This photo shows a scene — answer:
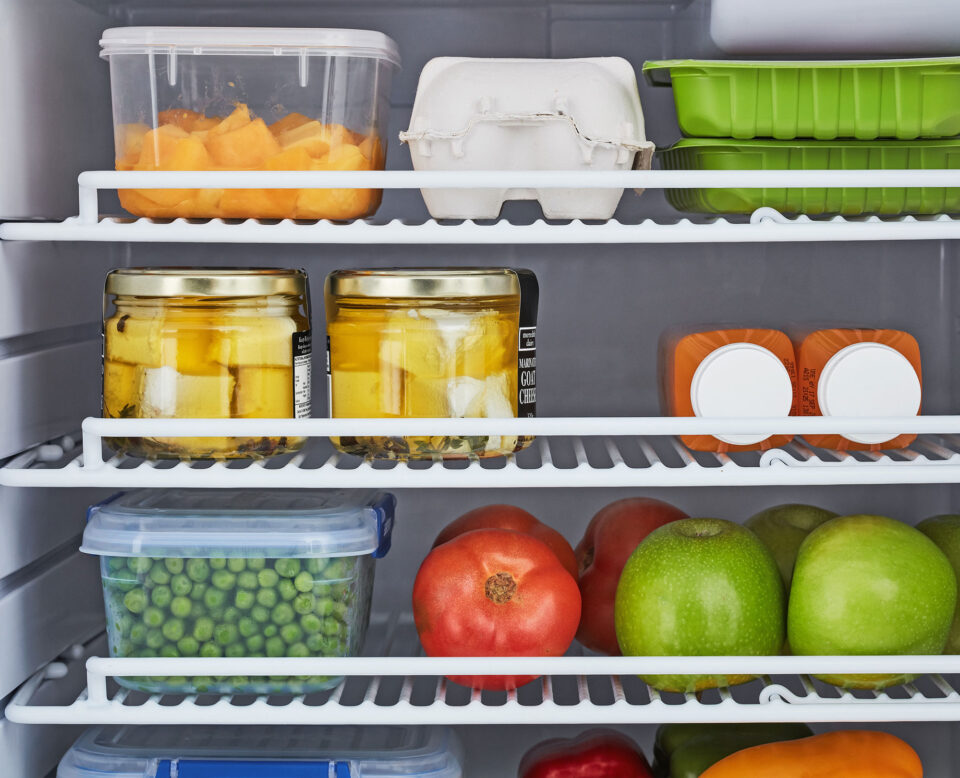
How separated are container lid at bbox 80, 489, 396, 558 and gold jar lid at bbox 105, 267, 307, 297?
24 centimetres

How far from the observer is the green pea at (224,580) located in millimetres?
1044

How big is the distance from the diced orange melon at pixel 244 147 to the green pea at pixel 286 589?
43 cm

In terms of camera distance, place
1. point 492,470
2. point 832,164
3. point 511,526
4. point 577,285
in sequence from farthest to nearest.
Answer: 1. point 577,285
2. point 511,526
3. point 832,164
4. point 492,470

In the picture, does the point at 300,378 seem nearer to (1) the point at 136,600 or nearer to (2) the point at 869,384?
(1) the point at 136,600

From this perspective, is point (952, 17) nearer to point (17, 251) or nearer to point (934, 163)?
point (934, 163)

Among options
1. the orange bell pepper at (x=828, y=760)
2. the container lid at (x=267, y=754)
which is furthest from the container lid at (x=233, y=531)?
the orange bell pepper at (x=828, y=760)

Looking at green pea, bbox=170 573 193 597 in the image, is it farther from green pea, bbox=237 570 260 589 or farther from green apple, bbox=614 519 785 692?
green apple, bbox=614 519 785 692

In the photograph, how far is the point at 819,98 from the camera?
3.42ft

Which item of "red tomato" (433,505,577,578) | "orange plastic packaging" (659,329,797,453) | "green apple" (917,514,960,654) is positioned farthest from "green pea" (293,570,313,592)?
"green apple" (917,514,960,654)

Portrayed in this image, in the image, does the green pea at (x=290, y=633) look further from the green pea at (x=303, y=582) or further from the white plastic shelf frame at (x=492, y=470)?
the white plastic shelf frame at (x=492, y=470)

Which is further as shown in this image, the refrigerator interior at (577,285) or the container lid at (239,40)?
the refrigerator interior at (577,285)

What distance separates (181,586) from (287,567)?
0.11m

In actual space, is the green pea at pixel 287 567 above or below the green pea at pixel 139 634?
above

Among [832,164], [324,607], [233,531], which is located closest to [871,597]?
[832,164]
